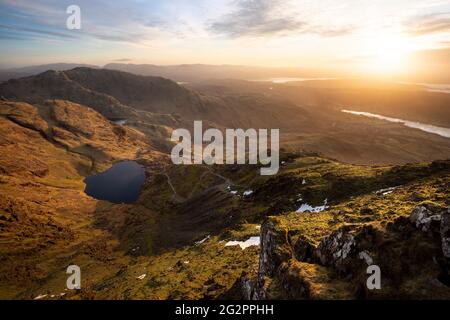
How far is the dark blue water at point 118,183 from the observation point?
346 feet

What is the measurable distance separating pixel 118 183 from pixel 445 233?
377 ft

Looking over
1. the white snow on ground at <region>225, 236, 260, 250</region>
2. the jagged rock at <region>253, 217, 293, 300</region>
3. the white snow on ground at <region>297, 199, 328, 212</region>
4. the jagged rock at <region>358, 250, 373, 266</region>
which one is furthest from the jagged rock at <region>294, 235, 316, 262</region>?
the white snow on ground at <region>297, 199, 328, 212</region>

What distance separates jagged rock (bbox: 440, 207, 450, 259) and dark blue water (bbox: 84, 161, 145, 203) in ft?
318

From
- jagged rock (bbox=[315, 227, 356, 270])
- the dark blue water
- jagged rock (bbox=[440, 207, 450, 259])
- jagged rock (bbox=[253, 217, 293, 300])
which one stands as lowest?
the dark blue water

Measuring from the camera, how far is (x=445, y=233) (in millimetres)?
15992

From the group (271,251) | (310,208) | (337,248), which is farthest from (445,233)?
(310,208)

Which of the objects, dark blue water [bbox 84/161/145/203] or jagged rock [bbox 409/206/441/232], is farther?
dark blue water [bbox 84/161/145/203]

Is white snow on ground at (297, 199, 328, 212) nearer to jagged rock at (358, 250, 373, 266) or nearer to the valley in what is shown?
the valley

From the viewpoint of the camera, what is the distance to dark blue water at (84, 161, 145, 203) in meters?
106

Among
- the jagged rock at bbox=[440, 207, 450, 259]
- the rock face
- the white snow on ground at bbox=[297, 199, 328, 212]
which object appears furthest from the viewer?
the white snow on ground at bbox=[297, 199, 328, 212]

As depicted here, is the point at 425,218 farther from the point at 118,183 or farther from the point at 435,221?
the point at 118,183

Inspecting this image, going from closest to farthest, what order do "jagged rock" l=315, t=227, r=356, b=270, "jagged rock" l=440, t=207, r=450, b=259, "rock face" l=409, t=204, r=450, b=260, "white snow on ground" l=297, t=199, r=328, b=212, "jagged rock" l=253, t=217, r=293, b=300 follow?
"jagged rock" l=440, t=207, r=450, b=259
"rock face" l=409, t=204, r=450, b=260
"jagged rock" l=315, t=227, r=356, b=270
"jagged rock" l=253, t=217, r=293, b=300
"white snow on ground" l=297, t=199, r=328, b=212

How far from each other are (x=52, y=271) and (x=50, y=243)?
13.2 meters
